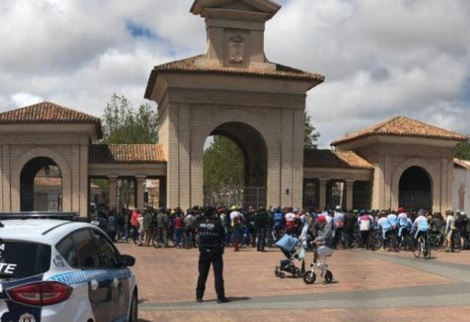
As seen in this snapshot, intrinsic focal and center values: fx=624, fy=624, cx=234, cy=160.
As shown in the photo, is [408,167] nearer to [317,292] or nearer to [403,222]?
[403,222]

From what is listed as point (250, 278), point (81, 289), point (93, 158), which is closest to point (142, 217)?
point (93, 158)

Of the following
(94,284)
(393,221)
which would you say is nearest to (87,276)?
(94,284)

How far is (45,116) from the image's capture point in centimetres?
3212

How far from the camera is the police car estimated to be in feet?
17.4

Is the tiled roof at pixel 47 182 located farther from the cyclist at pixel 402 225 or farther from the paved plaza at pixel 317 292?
the paved plaza at pixel 317 292

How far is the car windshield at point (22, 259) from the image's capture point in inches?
217

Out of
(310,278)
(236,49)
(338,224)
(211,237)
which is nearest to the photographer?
(211,237)

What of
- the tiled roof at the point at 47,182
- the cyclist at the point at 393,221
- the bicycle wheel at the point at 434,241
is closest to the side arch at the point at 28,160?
the cyclist at the point at 393,221

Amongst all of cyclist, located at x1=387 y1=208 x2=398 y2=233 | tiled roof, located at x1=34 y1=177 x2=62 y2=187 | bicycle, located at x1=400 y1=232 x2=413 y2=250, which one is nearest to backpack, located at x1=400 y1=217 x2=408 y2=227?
cyclist, located at x1=387 y1=208 x2=398 y2=233

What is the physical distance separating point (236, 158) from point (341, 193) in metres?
24.9

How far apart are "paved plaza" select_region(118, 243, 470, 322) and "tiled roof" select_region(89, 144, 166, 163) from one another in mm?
12963

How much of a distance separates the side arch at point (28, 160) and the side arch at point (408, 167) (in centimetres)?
1820

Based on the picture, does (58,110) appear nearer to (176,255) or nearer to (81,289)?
(176,255)

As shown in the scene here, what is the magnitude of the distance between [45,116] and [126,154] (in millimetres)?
4704
